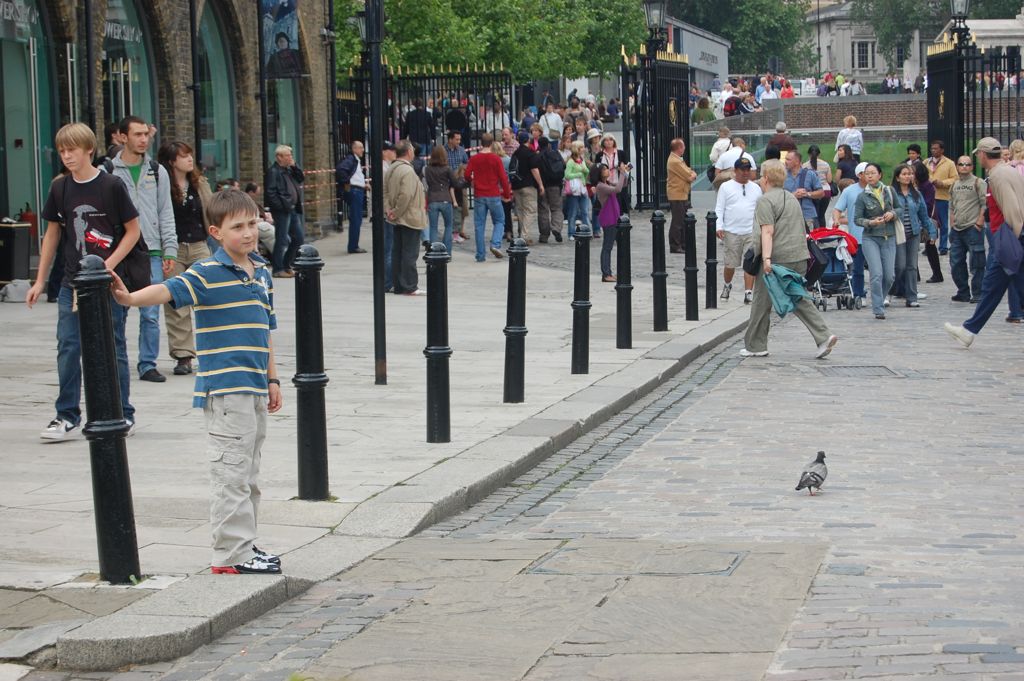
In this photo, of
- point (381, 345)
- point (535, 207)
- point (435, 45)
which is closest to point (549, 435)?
point (381, 345)

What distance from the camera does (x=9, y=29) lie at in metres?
17.1

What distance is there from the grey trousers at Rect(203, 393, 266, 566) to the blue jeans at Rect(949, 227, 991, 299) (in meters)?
A: 13.3

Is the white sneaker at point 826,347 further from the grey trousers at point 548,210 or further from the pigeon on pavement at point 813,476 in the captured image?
the grey trousers at point 548,210

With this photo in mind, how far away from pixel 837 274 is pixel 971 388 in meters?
5.59

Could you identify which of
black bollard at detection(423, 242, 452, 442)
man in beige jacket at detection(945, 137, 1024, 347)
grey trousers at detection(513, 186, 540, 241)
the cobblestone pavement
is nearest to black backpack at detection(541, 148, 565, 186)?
grey trousers at detection(513, 186, 540, 241)

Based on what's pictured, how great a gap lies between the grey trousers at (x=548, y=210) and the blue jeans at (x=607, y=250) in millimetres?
5422

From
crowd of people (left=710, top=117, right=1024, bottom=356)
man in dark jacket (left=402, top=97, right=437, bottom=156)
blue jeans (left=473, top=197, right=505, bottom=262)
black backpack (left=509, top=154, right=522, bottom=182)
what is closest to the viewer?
crowd of people (left=710, top=117, right=1024, bottom=356)

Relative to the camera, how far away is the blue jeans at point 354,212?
2247 centimetres

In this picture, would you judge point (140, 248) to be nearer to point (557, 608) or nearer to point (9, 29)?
point (557, 608)

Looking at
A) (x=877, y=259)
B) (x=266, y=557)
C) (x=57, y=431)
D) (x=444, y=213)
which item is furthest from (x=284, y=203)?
(x=266, y=557)

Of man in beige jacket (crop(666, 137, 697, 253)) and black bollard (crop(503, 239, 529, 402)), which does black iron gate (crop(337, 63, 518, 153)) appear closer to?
man in beige jacket (crop(666, 137, 697, 253))

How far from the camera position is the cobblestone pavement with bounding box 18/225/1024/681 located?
482 cm

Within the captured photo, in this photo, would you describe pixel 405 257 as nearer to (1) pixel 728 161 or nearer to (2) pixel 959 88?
(1) pixel 728 161

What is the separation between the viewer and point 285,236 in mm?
18812
